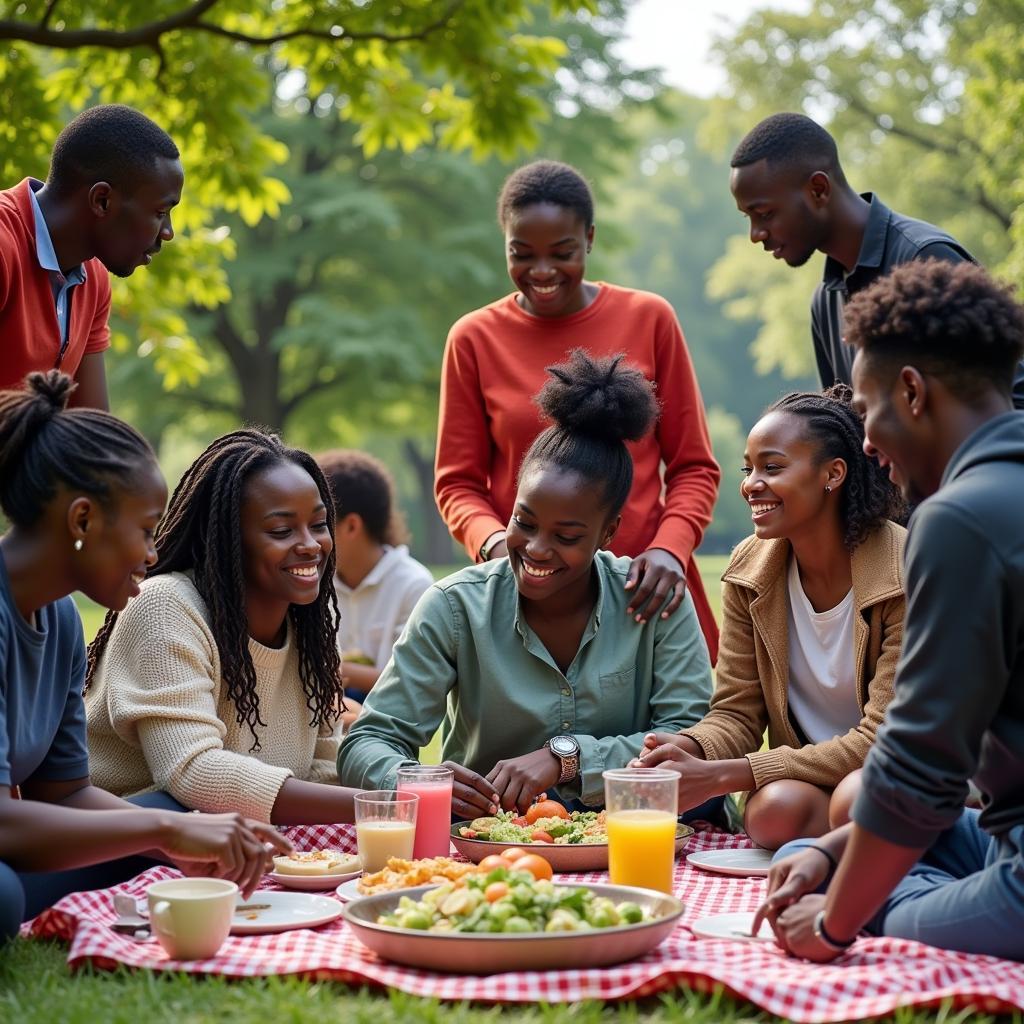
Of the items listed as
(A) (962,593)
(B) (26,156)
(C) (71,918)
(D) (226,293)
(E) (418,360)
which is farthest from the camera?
(E) (418,360)

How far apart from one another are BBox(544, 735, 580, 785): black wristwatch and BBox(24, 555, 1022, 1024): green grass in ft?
5.08

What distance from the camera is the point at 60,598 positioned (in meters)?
3.77

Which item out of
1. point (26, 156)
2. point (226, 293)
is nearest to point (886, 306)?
point (26, 156)

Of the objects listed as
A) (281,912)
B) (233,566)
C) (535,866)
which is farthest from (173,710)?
(535,866)

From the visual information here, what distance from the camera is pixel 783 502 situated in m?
4.81

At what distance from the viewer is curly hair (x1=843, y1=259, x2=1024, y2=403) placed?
3176 mm

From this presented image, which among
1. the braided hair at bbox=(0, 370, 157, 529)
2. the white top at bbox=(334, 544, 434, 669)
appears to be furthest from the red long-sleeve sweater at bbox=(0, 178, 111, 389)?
the white top at bbox=(334, 544, 434, 669)

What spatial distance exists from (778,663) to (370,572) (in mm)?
2892

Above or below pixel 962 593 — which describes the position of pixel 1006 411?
above

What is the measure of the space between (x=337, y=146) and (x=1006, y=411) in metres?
23.8

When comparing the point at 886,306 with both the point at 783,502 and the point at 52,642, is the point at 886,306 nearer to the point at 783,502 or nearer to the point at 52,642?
Answer: the point at 783,502

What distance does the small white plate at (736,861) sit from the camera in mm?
4402

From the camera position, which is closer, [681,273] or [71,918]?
[71,918]

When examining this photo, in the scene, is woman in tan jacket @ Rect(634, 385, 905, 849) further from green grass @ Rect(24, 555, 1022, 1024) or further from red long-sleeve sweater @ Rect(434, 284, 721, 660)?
green grass @ Rect(24, 555, 1022, 1024)
